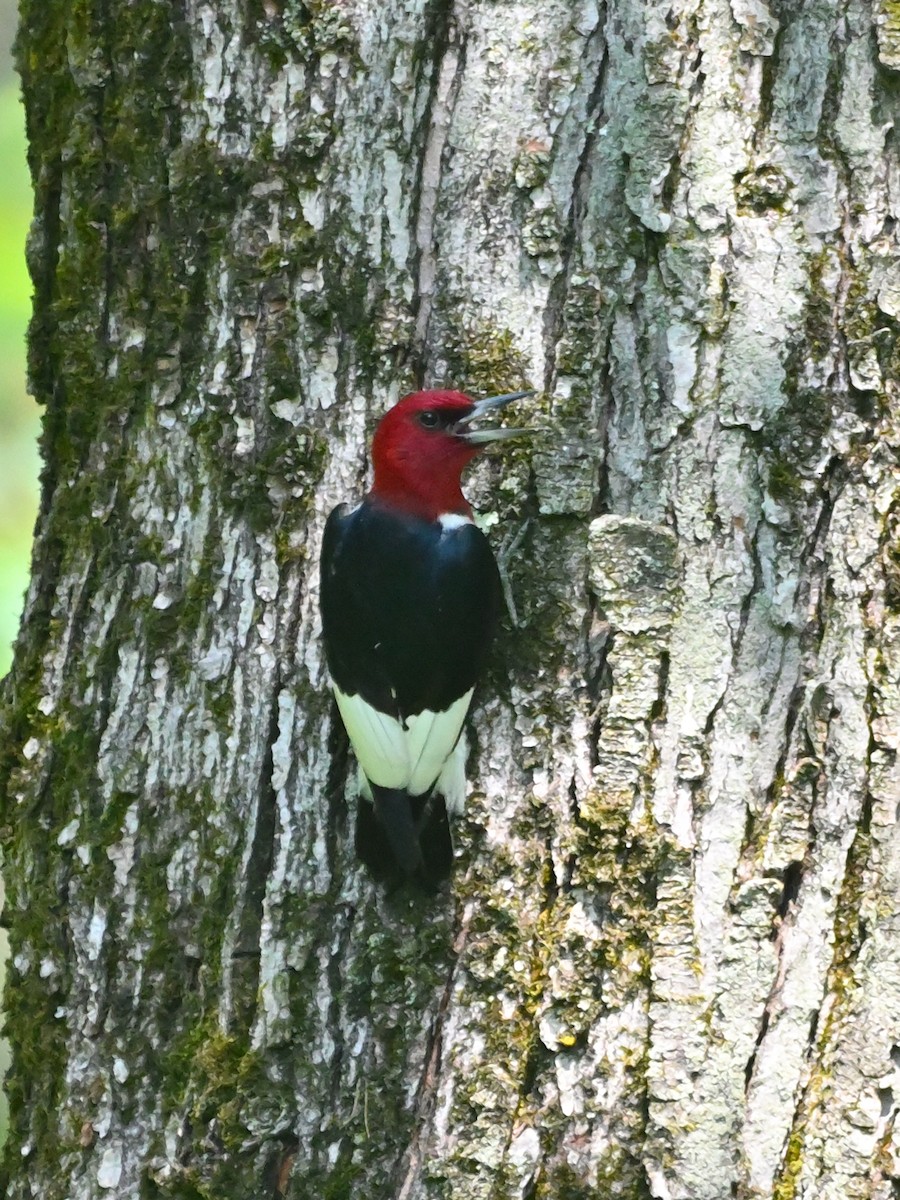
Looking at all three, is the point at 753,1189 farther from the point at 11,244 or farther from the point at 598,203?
the point at 11,244

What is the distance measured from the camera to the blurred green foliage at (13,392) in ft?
13.0

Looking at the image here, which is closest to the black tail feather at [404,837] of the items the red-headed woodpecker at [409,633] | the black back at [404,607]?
the red-headed woodpecker at [409,633]

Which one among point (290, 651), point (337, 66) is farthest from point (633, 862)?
point (337, 66)

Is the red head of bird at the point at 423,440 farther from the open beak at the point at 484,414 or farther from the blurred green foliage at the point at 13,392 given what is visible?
the blurred green foliage at the point at 13,392

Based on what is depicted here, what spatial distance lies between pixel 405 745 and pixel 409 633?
24 cm

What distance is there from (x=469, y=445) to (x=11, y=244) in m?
2.44

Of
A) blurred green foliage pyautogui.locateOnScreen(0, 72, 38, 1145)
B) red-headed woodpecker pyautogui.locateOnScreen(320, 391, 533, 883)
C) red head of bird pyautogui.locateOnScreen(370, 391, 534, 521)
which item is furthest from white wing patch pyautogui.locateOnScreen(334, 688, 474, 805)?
blurred green foliage pyautogui.locateOnScreen(0, 72, 38, 1145)

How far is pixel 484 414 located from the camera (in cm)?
236

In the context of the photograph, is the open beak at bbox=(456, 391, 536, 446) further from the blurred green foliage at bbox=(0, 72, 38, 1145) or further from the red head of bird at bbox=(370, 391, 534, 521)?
the blurred green foliage at bbox=(0, 72, 38, 1145)

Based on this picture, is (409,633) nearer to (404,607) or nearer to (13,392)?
(404,607)

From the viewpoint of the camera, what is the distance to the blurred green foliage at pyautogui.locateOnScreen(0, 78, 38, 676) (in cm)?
396

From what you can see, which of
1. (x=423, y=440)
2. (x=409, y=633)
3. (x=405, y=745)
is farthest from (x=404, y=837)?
(x=423, y=440)

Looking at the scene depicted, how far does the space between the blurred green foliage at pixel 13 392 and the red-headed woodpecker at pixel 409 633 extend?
5.44ft

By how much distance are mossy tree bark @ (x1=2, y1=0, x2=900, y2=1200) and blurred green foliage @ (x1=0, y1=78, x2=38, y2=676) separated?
4.79 ft
